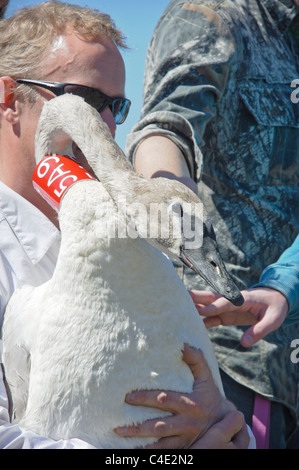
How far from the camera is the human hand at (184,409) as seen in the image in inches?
63.3

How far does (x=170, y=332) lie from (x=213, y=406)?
0.28 m

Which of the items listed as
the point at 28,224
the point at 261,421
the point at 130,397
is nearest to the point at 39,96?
the point at 28,224

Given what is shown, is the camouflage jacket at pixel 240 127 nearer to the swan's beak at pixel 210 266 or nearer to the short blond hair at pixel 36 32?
the short blond hair at pixel 36 32

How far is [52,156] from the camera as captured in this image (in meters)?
1.85

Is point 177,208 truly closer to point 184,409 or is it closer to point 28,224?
point 184,409

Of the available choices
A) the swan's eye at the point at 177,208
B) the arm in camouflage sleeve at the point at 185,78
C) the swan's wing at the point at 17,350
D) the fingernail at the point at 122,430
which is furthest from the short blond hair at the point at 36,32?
the fingernail at the point at 122,430

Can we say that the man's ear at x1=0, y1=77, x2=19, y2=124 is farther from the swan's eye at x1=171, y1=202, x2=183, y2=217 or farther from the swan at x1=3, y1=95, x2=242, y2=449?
the swan's eye at x1=171, y1=202, x2=183, y2=217

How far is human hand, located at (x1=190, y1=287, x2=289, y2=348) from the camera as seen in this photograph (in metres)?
2.21

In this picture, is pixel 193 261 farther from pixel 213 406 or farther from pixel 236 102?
pixel 236 102

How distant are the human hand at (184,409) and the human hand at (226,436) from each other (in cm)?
1

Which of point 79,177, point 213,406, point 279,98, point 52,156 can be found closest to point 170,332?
point 213,406

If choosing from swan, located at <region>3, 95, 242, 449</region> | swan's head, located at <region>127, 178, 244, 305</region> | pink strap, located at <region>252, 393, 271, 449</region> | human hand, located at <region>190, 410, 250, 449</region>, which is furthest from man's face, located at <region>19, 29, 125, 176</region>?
pink strap, located at <region>252, 393, 271, 449</region>

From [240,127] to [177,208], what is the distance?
1524mm

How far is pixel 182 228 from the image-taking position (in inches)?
56.2
